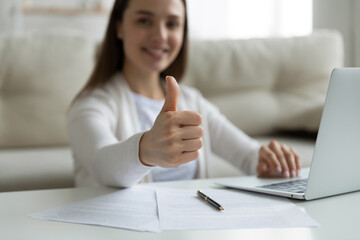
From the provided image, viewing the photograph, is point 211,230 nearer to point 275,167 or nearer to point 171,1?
point 275,167

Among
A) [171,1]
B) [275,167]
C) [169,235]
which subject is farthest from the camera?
[171,1]

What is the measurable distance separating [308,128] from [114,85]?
1063 mm

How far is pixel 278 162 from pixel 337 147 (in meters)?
0.30

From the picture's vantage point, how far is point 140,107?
1.29 metres

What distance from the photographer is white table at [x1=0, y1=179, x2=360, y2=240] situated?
0.53 meters

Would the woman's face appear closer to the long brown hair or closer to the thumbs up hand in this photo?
the long brown hair

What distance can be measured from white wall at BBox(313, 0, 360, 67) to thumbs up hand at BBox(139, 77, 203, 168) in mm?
2084

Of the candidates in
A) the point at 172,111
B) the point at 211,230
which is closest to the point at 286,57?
the point at 172,111

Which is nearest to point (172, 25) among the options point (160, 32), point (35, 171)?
point (160, 32)

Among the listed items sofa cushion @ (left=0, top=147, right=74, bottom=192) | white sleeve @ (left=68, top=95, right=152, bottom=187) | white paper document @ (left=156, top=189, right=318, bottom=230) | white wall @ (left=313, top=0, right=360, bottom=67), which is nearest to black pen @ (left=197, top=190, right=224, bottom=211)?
white paper document @ (left=156, top=189, right=318, bottom=230)

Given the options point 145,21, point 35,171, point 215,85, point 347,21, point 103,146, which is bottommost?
point 35,171

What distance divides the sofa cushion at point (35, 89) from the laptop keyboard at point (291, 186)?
123 cm

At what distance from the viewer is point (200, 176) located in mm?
1261

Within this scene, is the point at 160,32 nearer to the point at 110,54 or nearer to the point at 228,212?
the point at 110,54
